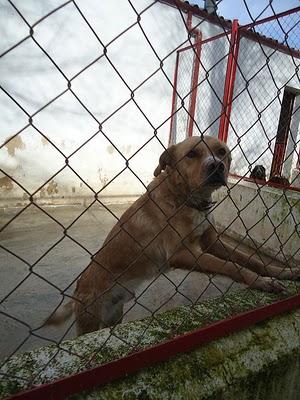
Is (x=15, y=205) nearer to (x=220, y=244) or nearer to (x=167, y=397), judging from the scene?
(x=220, y=244)

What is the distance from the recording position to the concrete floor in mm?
2365

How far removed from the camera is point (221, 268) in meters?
1.92

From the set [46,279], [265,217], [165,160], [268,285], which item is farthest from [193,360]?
[265,217]

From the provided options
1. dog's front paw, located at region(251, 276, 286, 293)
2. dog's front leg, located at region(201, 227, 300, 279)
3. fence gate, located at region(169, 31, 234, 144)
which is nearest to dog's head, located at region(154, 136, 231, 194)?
dog's front leg, located at region(201, 227, 300, 279)

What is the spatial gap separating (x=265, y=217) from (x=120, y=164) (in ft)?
11.5

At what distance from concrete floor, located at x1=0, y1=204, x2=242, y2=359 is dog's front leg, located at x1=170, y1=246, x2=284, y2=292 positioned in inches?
4.6

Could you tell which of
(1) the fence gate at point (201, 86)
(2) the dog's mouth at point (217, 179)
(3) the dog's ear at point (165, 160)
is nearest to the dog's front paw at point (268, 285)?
(2) the dog's mouth at point (217, 179)

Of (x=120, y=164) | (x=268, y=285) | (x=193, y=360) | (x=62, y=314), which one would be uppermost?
(x=120, y=164)

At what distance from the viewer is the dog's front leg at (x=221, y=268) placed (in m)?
1.72

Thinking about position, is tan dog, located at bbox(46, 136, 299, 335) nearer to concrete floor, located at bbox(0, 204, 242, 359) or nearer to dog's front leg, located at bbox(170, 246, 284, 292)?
dog's front leg, located at bbox(170, 246, 284, 292)

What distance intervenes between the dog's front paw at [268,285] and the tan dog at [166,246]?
172 mm

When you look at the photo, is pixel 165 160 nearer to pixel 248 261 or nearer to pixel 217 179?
pixel 217 179

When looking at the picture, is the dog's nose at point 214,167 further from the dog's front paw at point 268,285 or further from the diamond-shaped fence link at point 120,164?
the dog's front paw at point 268,285

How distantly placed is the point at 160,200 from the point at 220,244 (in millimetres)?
599
